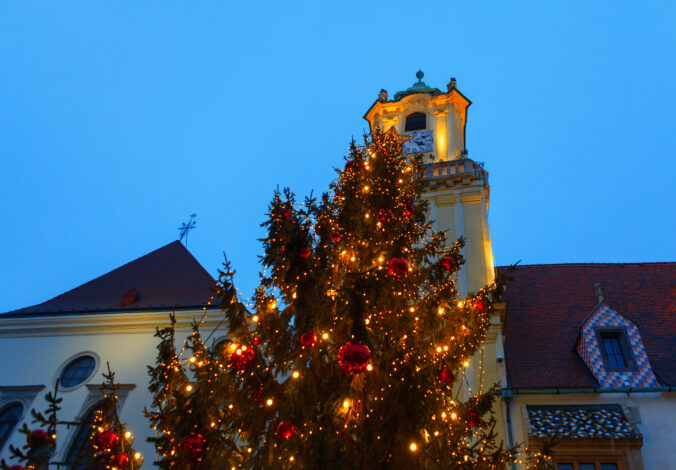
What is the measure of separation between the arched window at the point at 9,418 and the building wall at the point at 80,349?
0.20 metres

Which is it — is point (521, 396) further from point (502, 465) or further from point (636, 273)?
point (636, 273)

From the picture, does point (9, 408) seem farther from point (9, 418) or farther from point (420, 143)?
point (420, 143)

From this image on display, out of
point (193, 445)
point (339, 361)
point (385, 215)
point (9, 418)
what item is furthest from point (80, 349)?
point (339, 361)

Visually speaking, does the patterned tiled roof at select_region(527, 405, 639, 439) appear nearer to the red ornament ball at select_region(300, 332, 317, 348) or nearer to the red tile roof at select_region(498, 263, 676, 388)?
the red tile roof at select_region(498, 263, 676, 388)

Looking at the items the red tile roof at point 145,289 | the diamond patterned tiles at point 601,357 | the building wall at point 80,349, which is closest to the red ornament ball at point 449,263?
the diamond patterned tiles at point 601,357

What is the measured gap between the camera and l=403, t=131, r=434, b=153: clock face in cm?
1795

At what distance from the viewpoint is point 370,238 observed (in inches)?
284

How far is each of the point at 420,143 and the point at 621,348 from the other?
9.88m

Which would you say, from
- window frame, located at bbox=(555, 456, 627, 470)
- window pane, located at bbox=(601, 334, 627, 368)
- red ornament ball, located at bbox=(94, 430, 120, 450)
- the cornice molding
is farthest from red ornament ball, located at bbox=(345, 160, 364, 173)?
window pane, located at bbox=(601, 334, 627, 368)

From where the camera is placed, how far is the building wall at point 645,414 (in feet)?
30.1

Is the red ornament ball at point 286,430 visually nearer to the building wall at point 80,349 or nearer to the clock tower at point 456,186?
the clock tower at point 456,186

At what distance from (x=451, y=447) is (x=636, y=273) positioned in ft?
41.3

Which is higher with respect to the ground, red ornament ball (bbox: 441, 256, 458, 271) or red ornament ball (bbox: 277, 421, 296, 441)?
red ornament ball (bbox: 441, 256, 458, 271)

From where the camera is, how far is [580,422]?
961cm
